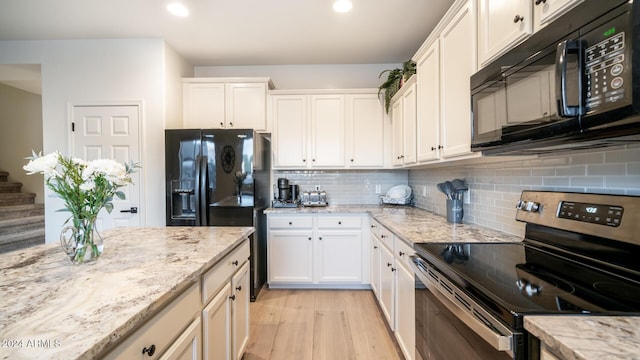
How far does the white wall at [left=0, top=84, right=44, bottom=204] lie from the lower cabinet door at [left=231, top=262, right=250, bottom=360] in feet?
18.4

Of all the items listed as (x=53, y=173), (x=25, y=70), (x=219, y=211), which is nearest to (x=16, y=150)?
Result: (x=25, y=70)

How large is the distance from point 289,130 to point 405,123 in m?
1.35

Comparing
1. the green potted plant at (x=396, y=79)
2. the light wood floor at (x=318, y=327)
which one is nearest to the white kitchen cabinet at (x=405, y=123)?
the green potted plant at (x=396, y=79)

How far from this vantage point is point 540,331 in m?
0.60

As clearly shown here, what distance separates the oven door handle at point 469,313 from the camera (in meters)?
0.68

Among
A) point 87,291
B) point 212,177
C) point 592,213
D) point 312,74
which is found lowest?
point 87,291

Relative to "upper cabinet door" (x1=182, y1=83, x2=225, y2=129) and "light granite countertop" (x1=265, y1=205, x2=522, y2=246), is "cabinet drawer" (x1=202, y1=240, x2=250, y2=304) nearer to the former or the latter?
"light granite countertop" (x1=265, y1=205, x2=522, y2=246)

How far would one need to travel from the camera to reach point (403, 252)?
1.66 metres

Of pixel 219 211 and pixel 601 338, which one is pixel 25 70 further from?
pixel 601 338

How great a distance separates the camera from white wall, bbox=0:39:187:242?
2.82m

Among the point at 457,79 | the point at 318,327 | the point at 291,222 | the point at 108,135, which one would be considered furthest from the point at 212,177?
the point at 457,79

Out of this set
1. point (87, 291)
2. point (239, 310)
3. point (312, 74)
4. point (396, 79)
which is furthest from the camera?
point (312, 74)

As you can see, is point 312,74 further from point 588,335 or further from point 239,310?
point 588,335

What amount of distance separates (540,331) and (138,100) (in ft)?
11.5
